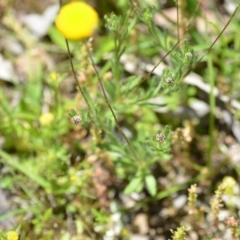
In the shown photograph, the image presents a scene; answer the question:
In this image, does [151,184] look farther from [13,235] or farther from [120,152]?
[13,235]

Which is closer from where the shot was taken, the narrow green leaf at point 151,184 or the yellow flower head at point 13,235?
the yellow flower head at point 13,235

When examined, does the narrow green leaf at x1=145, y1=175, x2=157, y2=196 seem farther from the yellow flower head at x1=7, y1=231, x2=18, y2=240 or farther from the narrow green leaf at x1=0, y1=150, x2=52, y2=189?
the yellow flower head at x1=7, y1=231, x2=18, y2=240

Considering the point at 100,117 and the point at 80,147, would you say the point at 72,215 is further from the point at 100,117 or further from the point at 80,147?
the point at 100,117

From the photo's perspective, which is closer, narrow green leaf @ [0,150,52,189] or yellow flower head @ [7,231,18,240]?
yellow flower head @ [7,231,18,240]

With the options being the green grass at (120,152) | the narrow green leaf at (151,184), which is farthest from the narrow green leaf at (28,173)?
the narrow green leaf at (151,184)

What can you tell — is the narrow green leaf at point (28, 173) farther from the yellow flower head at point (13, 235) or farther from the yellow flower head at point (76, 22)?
the yellow flower head at point (76, 22)

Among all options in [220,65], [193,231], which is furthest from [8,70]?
[193,231]

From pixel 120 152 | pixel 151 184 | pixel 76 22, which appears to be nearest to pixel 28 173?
Answer: pixel 120 152

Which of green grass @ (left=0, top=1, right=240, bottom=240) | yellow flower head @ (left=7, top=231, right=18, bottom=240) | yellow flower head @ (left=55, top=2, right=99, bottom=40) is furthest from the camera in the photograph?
green grass @ (left=0, top=1, right=240, bottom=240)

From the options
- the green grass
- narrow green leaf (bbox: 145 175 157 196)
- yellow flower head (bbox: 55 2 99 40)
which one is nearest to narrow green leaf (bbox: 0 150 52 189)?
the green grass

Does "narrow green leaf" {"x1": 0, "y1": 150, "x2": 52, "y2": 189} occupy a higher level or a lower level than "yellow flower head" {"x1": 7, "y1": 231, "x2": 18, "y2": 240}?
lower
